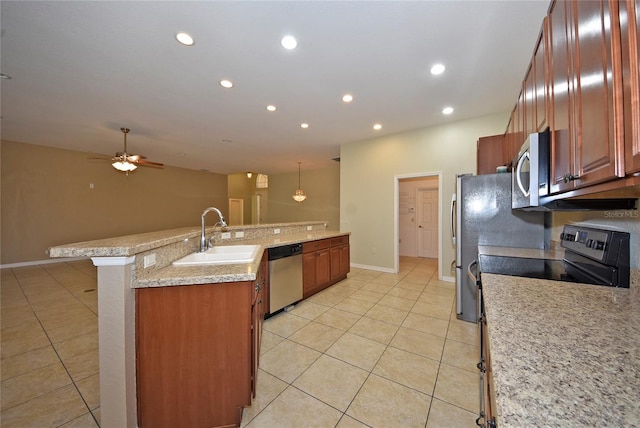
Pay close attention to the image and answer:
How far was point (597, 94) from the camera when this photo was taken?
0.68 m

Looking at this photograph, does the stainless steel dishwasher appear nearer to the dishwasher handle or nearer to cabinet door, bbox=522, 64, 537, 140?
the dishwasher handle

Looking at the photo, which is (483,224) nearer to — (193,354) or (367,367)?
(367,367)

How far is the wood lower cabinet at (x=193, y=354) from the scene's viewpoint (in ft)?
4.09

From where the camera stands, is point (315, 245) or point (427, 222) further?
point (427, 222)

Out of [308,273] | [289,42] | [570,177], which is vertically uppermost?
[289,42]

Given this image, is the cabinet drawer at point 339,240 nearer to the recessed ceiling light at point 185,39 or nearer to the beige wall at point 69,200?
the recessed ceiling light at point 185,39

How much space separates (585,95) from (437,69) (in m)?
2.19

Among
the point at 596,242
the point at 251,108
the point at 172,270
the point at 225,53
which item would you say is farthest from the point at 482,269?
the point at 251,108

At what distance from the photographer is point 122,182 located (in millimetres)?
6582

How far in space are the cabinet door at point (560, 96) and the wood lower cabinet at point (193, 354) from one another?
160 cm

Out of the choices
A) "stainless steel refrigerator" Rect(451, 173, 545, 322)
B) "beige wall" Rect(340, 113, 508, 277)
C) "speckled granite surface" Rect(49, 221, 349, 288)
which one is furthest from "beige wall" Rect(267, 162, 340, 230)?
"speckled granite surface" Rect(49, 221, 349, 288)

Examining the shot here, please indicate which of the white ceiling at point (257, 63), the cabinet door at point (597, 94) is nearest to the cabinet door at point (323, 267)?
the white ceiling at point (257, 63)

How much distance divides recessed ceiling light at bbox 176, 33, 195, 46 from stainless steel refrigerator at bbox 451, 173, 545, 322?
10.4 feet

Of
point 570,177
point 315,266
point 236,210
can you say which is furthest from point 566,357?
point 236,210
